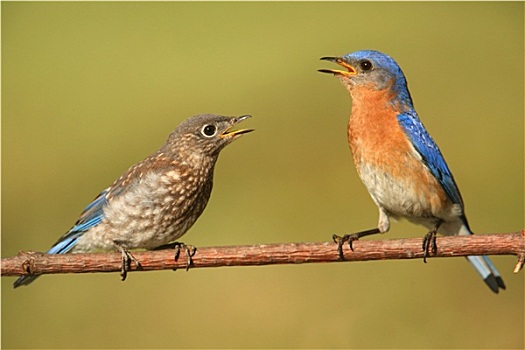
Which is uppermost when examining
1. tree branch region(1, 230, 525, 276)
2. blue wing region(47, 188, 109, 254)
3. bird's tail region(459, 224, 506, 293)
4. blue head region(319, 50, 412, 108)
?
blue head region(319, 50, 412, 108)

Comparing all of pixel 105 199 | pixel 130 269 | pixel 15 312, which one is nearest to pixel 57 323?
pixel 15 312

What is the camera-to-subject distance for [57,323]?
25.4ft

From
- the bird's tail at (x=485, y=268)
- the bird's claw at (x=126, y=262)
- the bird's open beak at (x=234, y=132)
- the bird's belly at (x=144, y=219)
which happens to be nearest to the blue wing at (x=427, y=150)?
the bird's tail at (x=485, y=268)

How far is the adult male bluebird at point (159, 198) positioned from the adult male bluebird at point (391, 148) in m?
0.74

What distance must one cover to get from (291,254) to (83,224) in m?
1.51

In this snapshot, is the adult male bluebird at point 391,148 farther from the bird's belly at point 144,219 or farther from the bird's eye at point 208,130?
the bird's belly at point 144,219

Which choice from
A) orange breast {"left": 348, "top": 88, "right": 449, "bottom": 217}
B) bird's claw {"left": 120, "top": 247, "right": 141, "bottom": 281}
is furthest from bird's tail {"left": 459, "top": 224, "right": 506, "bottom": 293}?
bird's claw {"left": 120, "top": 247, "right": 141, "bottom": 281}

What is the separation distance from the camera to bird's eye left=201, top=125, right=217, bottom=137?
18.2 feet

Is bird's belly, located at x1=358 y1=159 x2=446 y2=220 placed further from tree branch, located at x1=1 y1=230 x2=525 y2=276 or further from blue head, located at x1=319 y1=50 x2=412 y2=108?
tree branch, located at x1=1 y1=230 x2=525 y2=276

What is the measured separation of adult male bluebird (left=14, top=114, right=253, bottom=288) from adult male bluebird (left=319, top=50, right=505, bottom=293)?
737 millimetres

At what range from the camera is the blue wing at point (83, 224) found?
5.45m

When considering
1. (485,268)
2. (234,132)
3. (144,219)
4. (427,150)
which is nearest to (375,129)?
(427,150)

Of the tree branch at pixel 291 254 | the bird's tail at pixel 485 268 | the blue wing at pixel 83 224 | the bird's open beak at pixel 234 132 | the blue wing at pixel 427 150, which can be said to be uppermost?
the bird's open beak at pixel 234 132

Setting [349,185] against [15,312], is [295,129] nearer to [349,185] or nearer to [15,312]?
[349,185]
